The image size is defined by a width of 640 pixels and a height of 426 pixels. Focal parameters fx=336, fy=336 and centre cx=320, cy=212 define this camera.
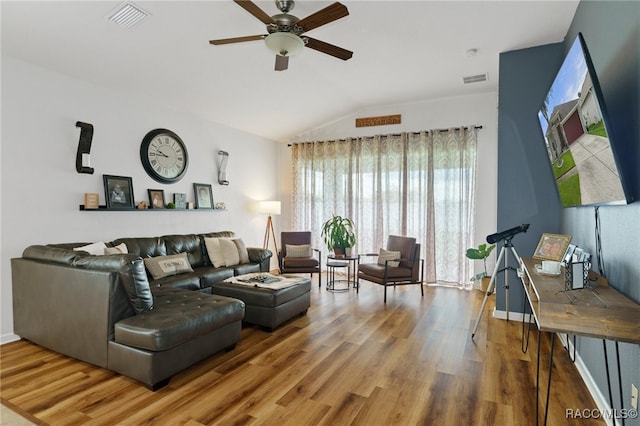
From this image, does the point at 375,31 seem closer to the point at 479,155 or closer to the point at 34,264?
the point at 479,155

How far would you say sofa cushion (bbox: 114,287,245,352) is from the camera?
7.63ft

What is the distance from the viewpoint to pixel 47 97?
3.51 meters

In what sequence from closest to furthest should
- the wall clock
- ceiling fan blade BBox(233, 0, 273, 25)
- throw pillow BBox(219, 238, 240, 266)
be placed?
1. ceiling fan blade BBox(233, 0, 273, 25)
2. the wall clock
3. throw pillow BBox(219, 238, 240, 266)

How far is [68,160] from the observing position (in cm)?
369

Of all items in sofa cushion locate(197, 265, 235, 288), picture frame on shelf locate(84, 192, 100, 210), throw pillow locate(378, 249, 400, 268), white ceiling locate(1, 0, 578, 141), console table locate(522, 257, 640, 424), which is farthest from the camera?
throw pillow locate(378, 249, 400, 268)

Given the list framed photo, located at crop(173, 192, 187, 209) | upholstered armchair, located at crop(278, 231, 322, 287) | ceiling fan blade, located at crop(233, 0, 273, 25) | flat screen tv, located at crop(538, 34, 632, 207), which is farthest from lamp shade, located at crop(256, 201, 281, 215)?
flat screen tv, located at crop(538, 34, 632, 207)

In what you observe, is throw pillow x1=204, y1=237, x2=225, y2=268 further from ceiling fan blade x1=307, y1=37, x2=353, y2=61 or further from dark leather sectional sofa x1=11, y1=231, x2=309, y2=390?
ceiling fan blade x1=307, y1=37, x2=353, y2=61

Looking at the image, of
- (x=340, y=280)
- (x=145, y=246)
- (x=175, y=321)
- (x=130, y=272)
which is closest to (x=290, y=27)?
(x=130, y=272)

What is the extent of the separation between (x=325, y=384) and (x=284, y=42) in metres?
2.63

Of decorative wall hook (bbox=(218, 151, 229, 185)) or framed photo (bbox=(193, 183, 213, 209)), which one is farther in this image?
decorative wall hook (bbox=(218, 151, 229, 185))

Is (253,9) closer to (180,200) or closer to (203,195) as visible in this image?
(180,200)

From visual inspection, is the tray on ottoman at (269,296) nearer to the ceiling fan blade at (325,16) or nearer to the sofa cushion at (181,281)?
the sofa cushion at (181,281)

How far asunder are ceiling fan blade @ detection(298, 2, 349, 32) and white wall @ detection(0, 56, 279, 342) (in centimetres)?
286

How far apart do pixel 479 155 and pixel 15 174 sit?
5.97 metres
